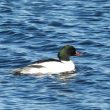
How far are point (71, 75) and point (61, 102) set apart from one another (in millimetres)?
4395

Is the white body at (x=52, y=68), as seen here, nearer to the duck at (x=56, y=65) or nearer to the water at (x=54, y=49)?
the duck at (x=56, y=65)

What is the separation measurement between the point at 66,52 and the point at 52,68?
3.53 feet

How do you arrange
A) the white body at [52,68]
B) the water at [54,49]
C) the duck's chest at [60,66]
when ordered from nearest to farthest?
the water at [54,49] → the white body at [52,68] → the duck's chest at [60,66]

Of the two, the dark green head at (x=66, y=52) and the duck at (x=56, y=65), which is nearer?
the duck at (x=56, y=65)

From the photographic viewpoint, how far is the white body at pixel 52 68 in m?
29.3

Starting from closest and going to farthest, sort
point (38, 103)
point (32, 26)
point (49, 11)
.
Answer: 1. point (38, 103)
2. point (32, 26)
3. point (49, 11)

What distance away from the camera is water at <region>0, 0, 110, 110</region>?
25781mm

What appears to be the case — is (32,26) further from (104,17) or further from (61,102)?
(61,102)

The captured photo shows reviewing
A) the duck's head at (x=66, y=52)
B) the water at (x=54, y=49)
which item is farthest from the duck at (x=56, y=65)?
the water at (x=54, y=49)

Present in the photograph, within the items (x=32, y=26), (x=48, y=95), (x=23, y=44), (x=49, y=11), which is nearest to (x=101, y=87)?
(x=48, y=95)

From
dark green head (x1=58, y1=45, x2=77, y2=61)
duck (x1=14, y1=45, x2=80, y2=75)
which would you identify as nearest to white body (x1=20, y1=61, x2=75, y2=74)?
duck (x1=14, y1=45, x2=80, y2=75)

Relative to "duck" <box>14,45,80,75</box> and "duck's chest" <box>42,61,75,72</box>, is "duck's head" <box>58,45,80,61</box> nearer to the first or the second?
"duck" <box>14,45,80,75</box>

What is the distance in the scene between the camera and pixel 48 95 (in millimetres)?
26250

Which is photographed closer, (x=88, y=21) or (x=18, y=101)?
(x=18, y=101)
